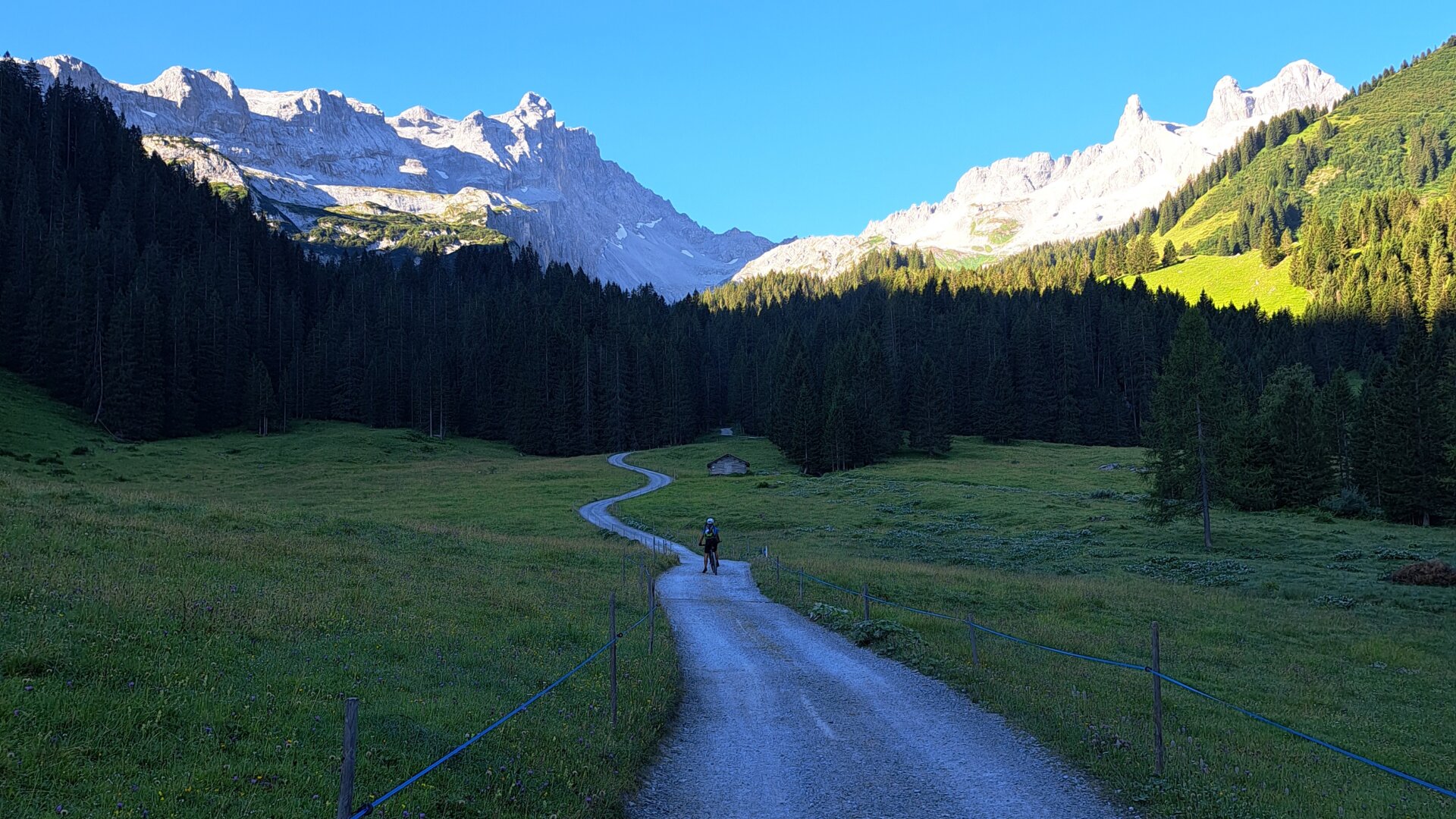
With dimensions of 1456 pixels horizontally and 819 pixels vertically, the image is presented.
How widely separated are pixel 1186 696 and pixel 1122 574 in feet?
81.9

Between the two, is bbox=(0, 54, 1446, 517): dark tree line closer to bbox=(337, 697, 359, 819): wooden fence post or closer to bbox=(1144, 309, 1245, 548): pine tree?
bbox=(1144, 309, 1245, 548): pine tree

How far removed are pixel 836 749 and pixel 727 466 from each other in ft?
286

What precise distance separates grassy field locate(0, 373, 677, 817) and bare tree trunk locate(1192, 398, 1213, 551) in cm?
4157

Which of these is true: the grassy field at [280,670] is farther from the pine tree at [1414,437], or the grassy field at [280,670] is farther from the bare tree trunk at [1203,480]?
the pine tree at [1414,437]

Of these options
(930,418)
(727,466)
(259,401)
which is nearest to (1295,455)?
(930,418)

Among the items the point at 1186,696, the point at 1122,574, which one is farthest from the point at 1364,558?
the point at 1186,696

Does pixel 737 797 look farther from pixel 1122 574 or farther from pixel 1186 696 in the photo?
pixel 1122 574

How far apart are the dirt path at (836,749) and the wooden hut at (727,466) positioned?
7920cm

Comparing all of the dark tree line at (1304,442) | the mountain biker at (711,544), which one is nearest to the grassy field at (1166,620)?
the mountain biker at (711,544)

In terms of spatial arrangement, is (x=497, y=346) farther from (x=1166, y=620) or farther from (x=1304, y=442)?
(x=1166, y=620)

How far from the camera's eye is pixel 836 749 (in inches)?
463

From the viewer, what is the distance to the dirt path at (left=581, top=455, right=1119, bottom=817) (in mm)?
9664

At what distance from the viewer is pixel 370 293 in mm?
173625

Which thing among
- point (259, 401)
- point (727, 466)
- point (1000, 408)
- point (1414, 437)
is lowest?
point (727, 466)
